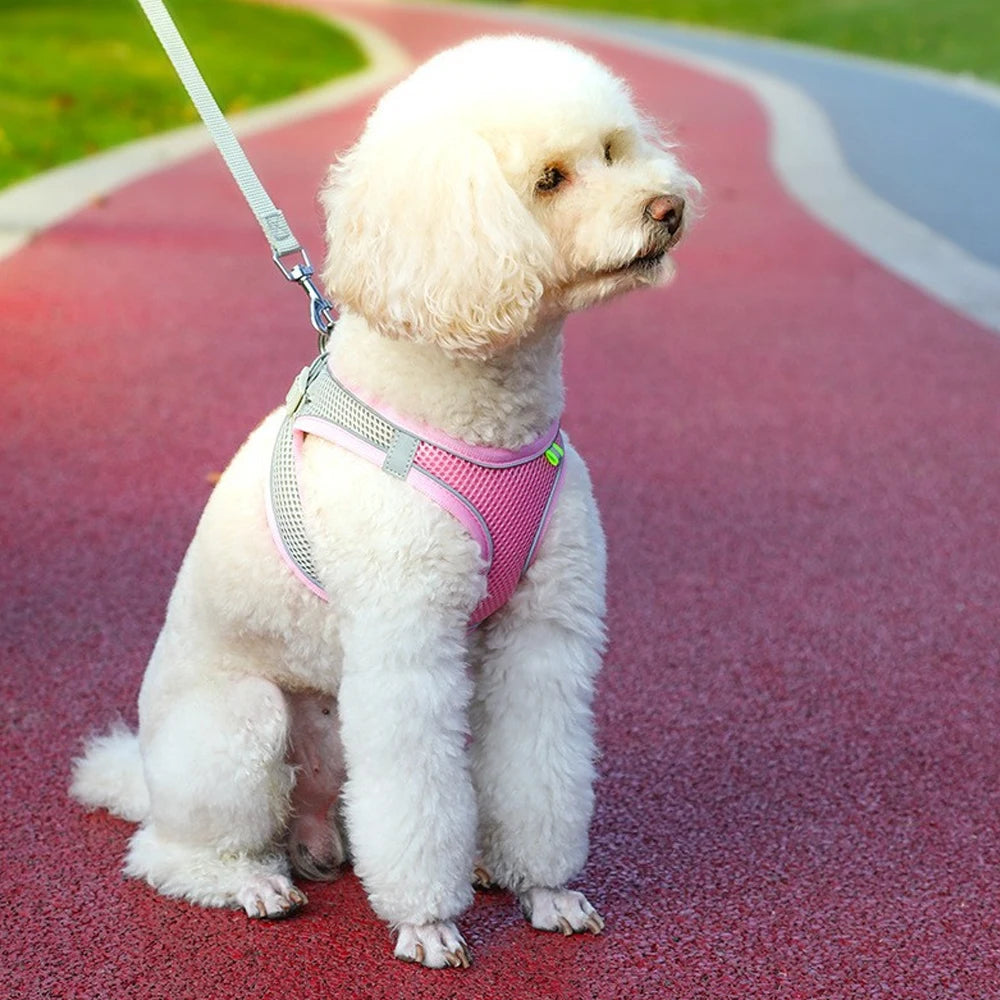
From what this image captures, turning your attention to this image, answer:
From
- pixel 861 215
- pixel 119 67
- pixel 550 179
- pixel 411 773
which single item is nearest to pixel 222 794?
pixel 411 773

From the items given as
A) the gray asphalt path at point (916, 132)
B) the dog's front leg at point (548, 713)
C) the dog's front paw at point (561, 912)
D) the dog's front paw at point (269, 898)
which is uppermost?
the dog's front leg at point (548, 713)

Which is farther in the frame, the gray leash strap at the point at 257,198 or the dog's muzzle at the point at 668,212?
the gray leash strap at the point at 257,198

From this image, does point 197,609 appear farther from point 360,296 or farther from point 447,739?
point 360,296

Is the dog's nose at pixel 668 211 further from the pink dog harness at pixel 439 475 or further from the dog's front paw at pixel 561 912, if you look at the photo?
the dog's front paw at pixel 561 912

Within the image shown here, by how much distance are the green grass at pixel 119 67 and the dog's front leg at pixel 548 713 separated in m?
9.18

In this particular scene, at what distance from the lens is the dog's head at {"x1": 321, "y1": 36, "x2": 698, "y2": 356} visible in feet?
8.59

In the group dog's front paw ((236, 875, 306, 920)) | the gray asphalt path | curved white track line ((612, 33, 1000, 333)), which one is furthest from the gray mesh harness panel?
the gray asphalt path

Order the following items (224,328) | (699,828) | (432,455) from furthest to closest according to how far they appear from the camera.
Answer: (224,328), (699,828), (432,455)

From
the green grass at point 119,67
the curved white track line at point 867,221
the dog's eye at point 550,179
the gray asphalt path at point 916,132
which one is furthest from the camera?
the green grass at point 119,67

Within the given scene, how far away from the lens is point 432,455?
2.85 meters

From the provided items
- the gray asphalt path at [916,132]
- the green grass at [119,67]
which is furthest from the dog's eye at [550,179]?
the green grass at [119,67]

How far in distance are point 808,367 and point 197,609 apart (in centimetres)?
473

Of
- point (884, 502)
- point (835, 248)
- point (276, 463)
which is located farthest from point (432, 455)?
point (835, 248)

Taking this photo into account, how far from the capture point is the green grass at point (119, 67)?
13664 millimetres
